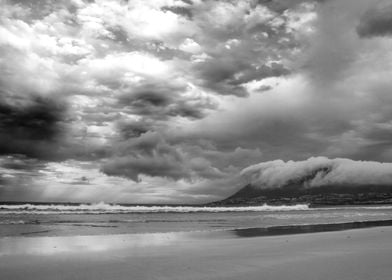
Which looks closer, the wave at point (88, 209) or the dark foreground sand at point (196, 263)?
the dark foreground sand at point (196, 263)

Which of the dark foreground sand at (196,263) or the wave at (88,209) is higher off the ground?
the wave at (88,209)

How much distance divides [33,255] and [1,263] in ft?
5.64

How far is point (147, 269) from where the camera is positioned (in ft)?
33.8

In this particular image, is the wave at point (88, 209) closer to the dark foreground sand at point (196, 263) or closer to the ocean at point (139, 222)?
the ocean at point (139, 222)

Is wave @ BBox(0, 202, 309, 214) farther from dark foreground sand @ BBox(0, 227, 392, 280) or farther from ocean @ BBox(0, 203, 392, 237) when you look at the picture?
dark foreground sand @ BBox(0, 227, 392, 280)

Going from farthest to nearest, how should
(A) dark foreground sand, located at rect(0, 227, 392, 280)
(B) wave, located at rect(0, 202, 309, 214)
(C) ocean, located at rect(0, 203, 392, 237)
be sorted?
(B) wave, located at rect(0, 202, 309, 214) < (C) ocean, located at rect(0, 203, 392, 237) < (A) dark foreground sand, located at rect(0, 227, 392, 280)

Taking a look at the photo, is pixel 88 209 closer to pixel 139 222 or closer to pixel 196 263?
pixel 139 222

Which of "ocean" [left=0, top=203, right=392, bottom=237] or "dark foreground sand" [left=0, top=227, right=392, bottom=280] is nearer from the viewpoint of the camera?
"dark foreground sand" [left=0, top=227, right=392, bottom=280]

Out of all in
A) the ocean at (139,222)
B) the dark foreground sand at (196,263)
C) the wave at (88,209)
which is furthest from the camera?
the wave at (88,209)

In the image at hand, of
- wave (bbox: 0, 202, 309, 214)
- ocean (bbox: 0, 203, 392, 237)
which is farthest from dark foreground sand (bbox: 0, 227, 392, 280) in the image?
wave (bbox: 0, 202, 309, 214)

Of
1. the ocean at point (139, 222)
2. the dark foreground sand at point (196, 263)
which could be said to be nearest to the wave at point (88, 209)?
the ocean at point (139, 222)

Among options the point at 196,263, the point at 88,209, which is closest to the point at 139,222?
the point at 196,263

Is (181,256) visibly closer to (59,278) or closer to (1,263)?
(59,278)

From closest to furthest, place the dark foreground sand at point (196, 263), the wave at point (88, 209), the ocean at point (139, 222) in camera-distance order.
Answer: the dark foreground sand at point (196, 263) < the ocean at point (139, 222) < the wave at point (88, 209)
